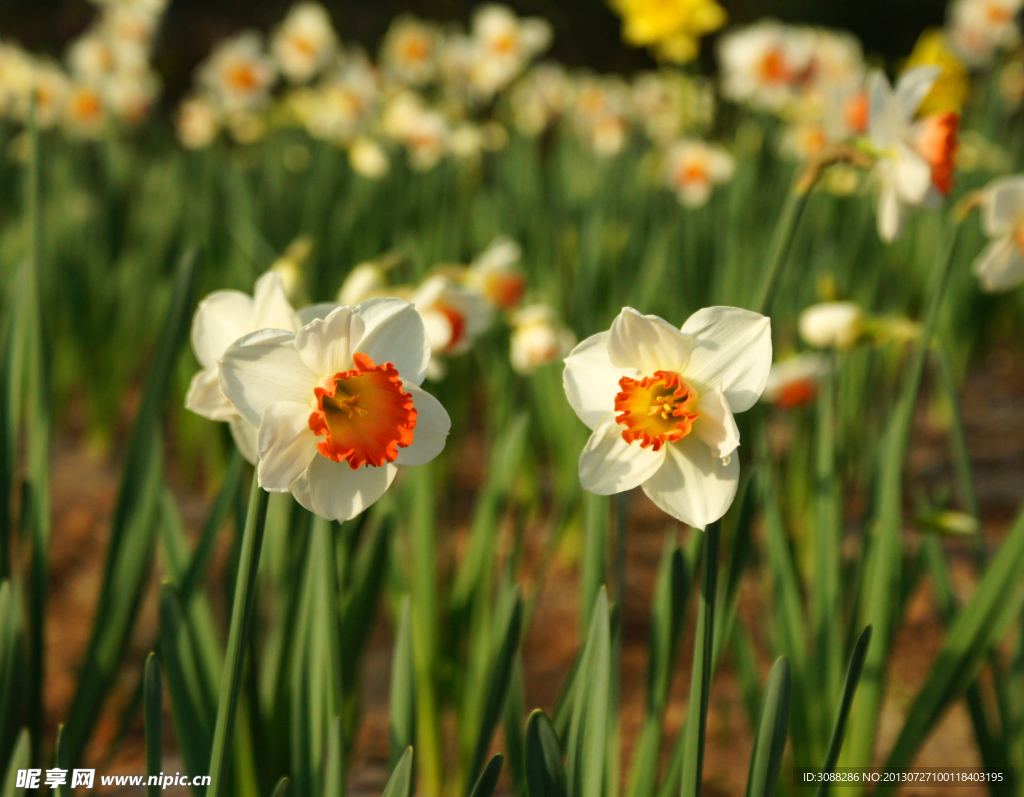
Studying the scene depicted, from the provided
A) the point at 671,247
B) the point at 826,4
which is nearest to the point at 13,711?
the point at 671,247

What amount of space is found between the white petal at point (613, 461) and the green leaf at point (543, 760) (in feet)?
0.69

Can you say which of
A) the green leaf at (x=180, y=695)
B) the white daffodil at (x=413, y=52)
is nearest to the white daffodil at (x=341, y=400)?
the green leaf at (x=180, y=695)

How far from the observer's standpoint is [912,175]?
1.07m

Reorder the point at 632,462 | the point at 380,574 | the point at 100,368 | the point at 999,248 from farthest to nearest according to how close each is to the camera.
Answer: the point at 100,368 → the point at 999,248 → the point at 380,574 → the point at 632,462

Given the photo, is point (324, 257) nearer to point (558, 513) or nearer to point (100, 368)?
point (100, 368)

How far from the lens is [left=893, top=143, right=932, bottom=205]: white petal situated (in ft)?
3.50

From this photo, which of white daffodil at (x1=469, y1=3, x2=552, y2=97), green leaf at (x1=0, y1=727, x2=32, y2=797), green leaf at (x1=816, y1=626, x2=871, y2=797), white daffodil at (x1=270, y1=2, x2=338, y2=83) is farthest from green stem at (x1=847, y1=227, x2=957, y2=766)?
white daffodil at (x1=270, y1=2, x2=338, y2=83)

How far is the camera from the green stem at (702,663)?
0.65 metres

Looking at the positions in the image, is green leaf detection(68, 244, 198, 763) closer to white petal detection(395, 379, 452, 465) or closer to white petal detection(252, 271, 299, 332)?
white petal detection(252, 271, 299, 332)

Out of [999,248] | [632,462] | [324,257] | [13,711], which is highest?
[324,257]

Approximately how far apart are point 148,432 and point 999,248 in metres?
1.20

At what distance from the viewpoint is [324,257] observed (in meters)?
2.38

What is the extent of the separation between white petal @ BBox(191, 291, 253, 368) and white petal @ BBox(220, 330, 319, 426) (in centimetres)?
19

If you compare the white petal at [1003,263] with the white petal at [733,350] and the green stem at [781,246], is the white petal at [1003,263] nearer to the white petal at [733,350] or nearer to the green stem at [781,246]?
the green stem at [781,246]
